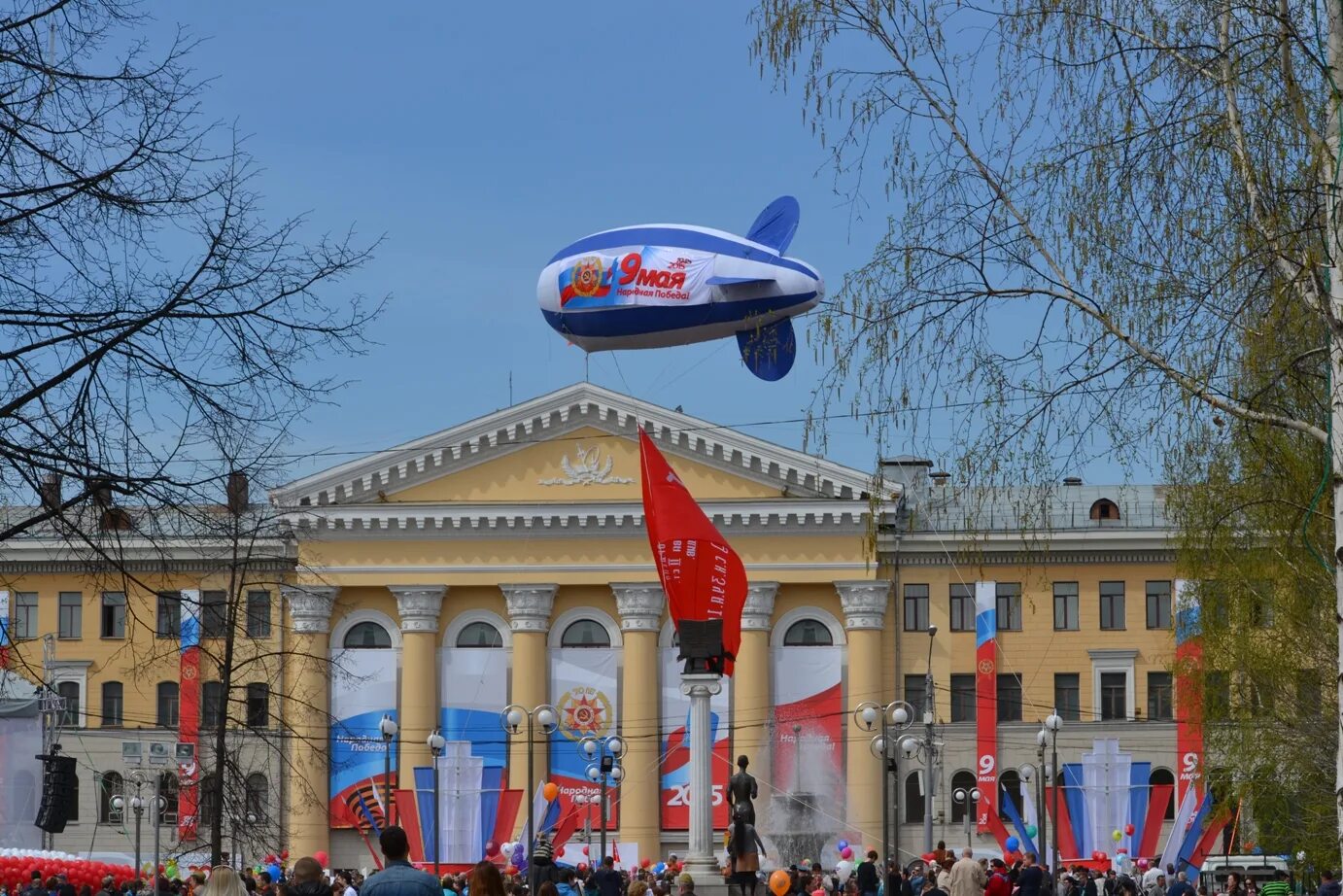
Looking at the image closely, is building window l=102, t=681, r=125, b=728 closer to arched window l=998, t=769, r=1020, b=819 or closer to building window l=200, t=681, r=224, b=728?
building window l=200, t=681, r=224, b=728

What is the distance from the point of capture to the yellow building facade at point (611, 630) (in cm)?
6494

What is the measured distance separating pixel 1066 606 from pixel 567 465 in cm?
1614

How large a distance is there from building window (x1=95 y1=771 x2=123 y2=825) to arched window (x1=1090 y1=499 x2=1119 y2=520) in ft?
105

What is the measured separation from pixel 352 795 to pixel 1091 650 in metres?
23.0

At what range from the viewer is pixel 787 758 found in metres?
64.2

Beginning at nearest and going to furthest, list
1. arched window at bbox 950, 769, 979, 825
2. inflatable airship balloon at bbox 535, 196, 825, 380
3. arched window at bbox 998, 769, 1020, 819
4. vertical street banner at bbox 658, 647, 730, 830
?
inflatable airship balloon at bbox 535, 196, 825, 380 → vertical street banner at bbox 658, 647, 730, 830 → arched window at bbox 950, 769, 979, 825 → arched window at bbox 998, 769, 1020, 819

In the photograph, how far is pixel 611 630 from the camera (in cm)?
6725

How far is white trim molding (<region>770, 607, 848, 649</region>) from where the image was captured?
6694cm

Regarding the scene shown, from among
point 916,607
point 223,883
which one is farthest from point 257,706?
point 223,883

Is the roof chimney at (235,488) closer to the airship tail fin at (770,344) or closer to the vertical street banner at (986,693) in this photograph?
the airship tail fin at (770,344)

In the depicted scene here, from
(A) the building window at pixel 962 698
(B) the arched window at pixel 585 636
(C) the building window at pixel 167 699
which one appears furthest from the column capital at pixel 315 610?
(A) the building window at pixel 962 698

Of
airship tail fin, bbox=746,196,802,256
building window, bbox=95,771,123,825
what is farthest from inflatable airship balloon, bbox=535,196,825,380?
building window, bbox=95,771,123,825

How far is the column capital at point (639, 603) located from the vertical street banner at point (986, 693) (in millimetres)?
9816

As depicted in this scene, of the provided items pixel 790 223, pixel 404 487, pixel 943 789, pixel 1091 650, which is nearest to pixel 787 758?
pixel 943 789
